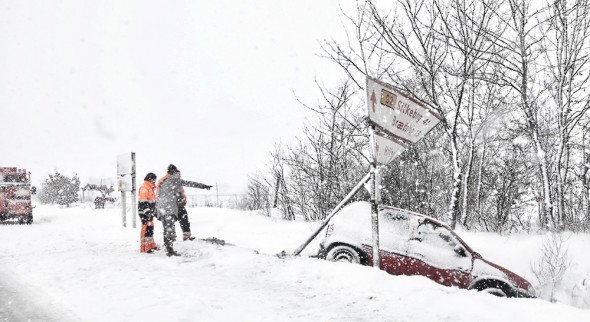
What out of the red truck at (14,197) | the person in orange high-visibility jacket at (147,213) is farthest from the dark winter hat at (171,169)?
the red truck at (14,197)

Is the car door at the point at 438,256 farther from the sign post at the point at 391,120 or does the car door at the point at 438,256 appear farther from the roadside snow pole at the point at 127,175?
the roadside snow pole at the point at 127,175

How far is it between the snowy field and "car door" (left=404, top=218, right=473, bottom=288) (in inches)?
70.1

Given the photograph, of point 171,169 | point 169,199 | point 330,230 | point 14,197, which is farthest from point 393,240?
point 14,197

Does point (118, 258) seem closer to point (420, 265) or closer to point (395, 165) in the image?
point (420, 265)

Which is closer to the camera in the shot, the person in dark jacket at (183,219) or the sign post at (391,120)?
the sign post at (391,120)

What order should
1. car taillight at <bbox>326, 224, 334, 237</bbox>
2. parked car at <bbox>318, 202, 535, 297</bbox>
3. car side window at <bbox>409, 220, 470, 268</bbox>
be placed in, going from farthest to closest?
car taillight at <bbox>326, 224, 334, 237</bbox>, car side window at <bbox>409, 220, 470, 268</bbox>, parked car at <bbox>318, 202, 535, 297</bbox>

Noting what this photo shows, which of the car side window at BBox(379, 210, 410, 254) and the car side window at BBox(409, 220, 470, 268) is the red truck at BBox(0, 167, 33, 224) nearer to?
the car side window at BBox(379, 210, 410, 254)

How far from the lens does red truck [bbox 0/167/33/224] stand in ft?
51.9

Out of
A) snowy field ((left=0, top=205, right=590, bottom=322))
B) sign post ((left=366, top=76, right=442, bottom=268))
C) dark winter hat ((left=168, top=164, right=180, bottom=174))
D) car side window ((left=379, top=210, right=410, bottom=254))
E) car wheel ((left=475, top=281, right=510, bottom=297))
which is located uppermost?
sign post ((left=366, top=76, right=442, bottom=268))

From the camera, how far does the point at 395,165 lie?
12859 millimetres

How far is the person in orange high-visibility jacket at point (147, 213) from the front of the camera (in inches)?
323

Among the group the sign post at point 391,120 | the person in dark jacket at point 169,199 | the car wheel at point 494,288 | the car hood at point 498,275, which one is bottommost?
the car wheel at point 494,288

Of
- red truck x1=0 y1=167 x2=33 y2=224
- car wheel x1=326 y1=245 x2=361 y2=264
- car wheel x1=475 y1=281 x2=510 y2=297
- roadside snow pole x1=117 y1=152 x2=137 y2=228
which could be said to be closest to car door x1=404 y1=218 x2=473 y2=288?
car wheel x1=475 y1=281 x2=510 y2=297

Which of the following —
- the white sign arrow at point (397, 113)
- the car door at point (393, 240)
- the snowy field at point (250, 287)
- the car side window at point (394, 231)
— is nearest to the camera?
the snowy field at point (250, 287)
